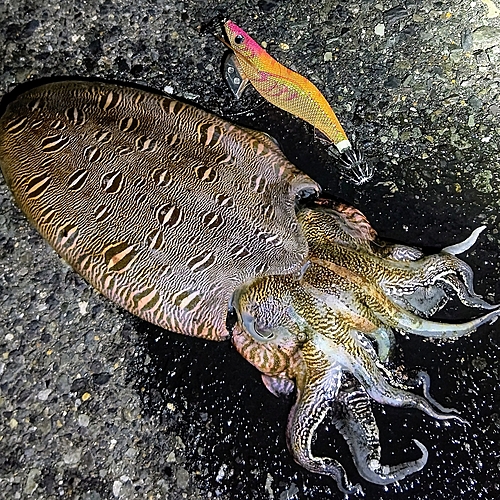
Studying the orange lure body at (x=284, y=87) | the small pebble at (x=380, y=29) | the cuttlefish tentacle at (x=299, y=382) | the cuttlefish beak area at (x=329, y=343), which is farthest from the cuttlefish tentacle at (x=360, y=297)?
the small pebble at (x=380, y=29)

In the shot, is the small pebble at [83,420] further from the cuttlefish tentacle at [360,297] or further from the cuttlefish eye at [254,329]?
the cuttlefish tentacle at [360,297]

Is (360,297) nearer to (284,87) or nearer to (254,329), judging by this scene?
(254,329)

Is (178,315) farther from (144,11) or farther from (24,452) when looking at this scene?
(144,11)

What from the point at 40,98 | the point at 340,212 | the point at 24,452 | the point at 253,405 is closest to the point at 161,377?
the point at 253,405

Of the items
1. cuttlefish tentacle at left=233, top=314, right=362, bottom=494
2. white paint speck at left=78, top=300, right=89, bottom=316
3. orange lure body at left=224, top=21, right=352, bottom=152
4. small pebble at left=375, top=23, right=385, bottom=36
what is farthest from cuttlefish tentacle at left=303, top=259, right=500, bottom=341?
small pebble at left=375, top=23, right=385, bottom=36

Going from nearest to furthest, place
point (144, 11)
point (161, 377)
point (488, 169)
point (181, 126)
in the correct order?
point (181, 126)
point (161, 377)
point (488, 169)
point (144, 11)

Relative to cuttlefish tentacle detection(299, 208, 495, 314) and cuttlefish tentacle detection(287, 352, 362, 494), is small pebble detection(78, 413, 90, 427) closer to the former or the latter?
cuttlefish tentacle detection(287, 352, 362, 494)

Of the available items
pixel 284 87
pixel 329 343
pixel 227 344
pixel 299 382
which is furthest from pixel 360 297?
pixel 284 87

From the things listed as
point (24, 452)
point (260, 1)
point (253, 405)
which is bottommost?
point (24, 452)
